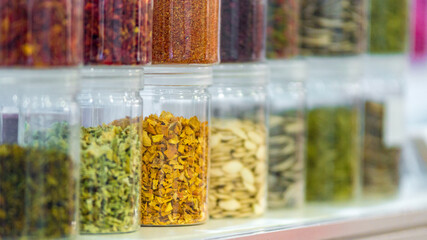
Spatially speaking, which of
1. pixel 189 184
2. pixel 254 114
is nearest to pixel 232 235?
pixel 189 184

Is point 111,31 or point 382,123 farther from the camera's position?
point 382,123

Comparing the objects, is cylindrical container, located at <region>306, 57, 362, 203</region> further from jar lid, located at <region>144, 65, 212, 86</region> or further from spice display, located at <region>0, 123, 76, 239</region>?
spice display, located at <region>0, 123, 76, 239</region>

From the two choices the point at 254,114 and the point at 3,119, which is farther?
the point at 254,114

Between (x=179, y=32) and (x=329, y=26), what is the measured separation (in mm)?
407

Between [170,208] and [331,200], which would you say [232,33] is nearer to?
[170,208]

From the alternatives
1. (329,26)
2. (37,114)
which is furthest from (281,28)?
(37,114)

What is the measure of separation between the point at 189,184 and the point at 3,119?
0.30 metres

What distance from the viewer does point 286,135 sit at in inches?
48.4

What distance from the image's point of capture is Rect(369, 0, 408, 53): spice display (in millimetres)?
1402

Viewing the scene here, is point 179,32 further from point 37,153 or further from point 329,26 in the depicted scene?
point 329,26

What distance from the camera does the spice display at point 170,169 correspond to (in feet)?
3.22

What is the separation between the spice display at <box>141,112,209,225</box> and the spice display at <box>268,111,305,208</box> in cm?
24

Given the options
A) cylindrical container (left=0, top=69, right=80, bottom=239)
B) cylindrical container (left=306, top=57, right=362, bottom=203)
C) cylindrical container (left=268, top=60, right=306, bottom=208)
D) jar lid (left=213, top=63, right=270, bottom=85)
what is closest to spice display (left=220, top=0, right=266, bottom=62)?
jar lid (left=213, top=63, right=270, bottom=85)

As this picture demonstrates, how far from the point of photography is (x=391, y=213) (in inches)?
50.6
